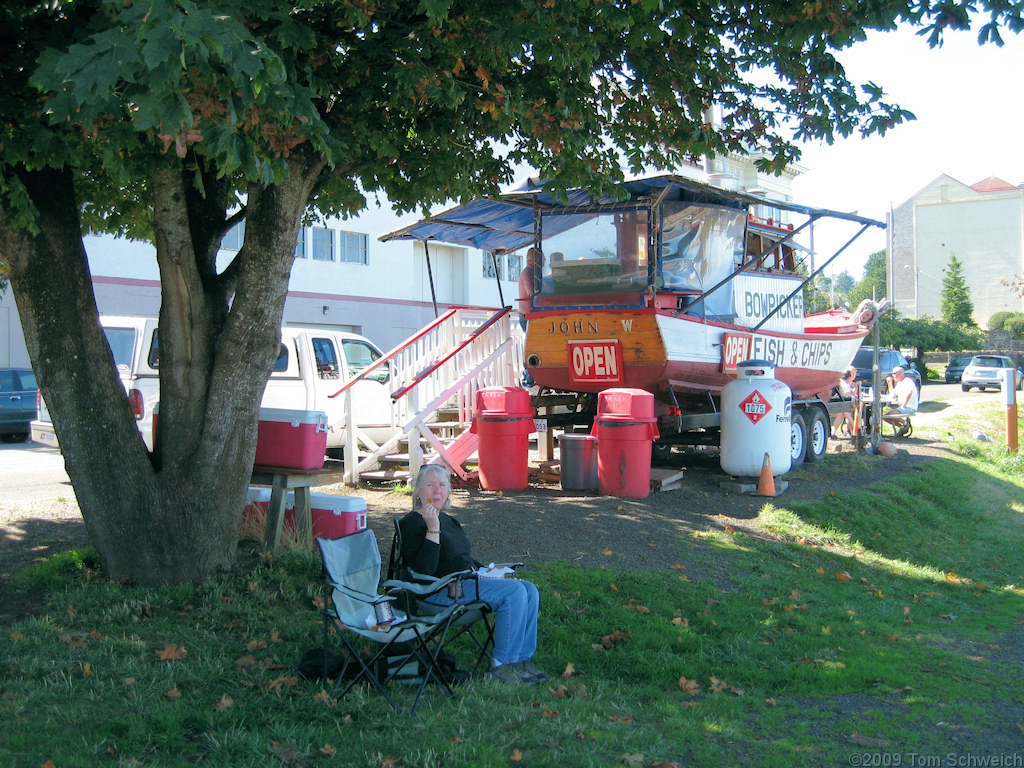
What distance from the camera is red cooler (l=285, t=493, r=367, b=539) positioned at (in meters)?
7.10

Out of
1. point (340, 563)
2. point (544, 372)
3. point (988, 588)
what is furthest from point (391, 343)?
point (340, 563)

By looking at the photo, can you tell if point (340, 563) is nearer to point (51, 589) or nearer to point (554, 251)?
point (51, 589)

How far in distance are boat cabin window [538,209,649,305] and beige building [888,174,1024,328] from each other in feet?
203

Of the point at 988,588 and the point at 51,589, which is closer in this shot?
the point at 51,589

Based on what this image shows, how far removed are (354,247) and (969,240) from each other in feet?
185

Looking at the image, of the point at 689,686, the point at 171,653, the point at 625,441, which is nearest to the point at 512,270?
the point at 625,441

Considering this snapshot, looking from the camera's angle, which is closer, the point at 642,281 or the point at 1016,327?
the point at 642,281

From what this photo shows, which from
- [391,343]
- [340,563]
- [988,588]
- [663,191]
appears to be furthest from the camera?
[391,343]

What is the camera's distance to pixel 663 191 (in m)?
10.9

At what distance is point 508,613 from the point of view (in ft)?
16.8

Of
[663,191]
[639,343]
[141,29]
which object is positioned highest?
[663,191]

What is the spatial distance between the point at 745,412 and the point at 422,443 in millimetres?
4003

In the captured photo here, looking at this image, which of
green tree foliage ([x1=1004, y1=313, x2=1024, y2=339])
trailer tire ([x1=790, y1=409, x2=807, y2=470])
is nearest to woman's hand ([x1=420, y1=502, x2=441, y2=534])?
trailer tire ([x1=790, y1=409, x2=807, y2=470])
